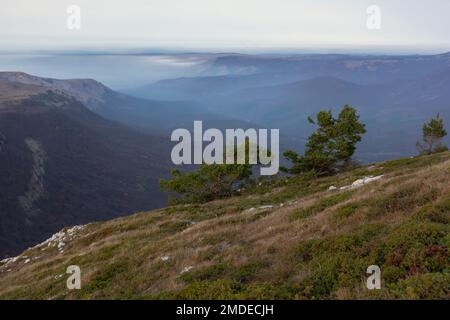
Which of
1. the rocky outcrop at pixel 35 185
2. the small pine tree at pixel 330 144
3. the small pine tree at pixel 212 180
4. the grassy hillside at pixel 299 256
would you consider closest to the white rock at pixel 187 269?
the grassy hillside at pixel 299 256

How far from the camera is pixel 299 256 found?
11.2 metres

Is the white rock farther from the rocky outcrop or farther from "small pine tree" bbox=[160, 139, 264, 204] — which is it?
the rocky outcrop

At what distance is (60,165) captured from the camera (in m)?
198

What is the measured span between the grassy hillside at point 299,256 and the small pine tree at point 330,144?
22.5 metres

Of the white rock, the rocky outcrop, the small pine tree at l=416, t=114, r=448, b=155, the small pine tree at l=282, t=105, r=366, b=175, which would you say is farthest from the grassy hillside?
the rocky outcrop

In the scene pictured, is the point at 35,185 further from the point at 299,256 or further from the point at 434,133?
the point at 299,256

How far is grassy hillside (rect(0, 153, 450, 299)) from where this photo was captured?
8.73 m

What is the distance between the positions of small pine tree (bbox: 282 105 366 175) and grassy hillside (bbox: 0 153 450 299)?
22.5 meters

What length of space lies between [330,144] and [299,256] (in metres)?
32.3

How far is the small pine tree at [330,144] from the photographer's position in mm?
40844

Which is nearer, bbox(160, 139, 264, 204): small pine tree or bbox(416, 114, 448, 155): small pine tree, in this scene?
bbox(160, 139, 264, 204): small pine tree
